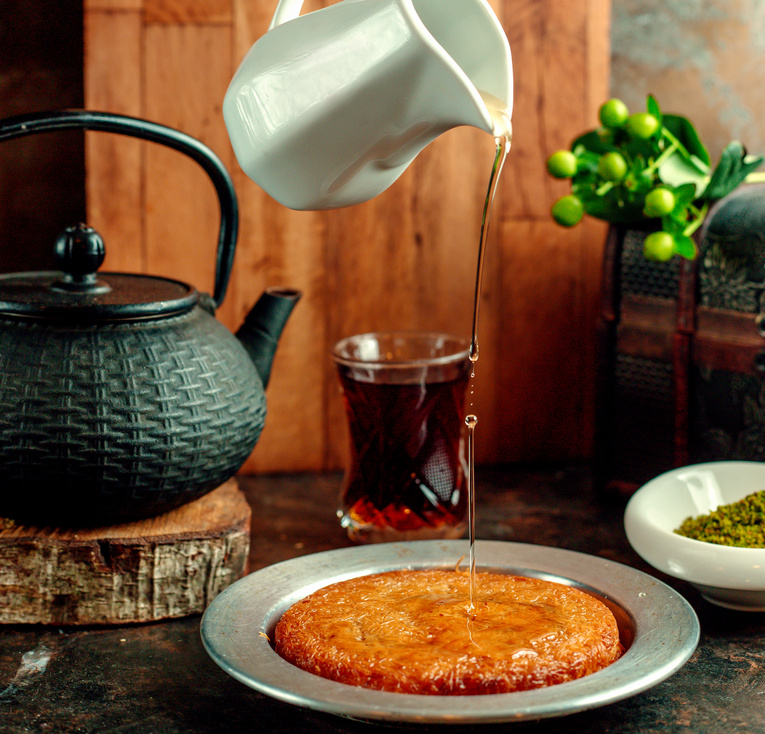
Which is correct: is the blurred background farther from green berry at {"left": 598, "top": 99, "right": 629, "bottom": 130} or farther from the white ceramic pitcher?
the white ceramic pitcher

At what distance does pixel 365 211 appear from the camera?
1469 millimetres

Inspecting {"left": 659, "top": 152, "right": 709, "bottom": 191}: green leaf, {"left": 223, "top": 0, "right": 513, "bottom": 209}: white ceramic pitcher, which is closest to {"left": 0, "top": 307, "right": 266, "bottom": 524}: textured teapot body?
{"left": 223, "top": 0, "right": 513, "bottom": 209}: white ceramic pitcher

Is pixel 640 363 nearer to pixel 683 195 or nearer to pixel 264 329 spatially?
pixel 683 195

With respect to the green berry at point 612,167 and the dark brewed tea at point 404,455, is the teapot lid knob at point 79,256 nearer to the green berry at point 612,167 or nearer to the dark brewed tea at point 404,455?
the dark brewed tea at point 404,455

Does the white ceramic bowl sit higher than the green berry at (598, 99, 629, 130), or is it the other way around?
the green berry at (598, 99, 629, 130)

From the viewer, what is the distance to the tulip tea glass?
1.19m

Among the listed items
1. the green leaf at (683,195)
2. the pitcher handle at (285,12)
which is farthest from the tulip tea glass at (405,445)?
the pitcher handle at (285,12)

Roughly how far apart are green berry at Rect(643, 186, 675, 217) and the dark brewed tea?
12.2 inches

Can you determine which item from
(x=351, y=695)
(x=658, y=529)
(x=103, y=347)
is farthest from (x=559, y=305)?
(x=351, y=695)

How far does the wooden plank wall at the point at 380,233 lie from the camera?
1377mm

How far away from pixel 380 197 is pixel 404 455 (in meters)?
0.46

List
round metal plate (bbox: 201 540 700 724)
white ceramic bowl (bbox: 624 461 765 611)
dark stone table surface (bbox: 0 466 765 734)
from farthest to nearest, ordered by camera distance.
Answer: white ceramic bowl (bbox: 624 461 765 611) → dark stone table surface (bbox: 0 466 765 734) → round metal plate (bbox: 201 540 700 724)

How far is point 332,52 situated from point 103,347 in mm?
418

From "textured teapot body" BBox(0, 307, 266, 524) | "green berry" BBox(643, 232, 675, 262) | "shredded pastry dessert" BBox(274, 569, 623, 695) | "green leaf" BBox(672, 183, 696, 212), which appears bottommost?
"shredded pastry dessert" BBox(274, 569, 623, 695)
